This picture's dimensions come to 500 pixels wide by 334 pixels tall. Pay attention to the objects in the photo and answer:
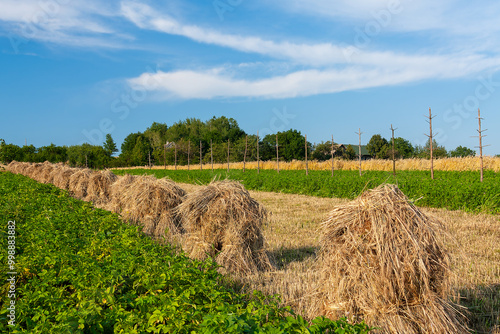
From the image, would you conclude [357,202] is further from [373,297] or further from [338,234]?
[373,297]

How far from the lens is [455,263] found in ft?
22.6

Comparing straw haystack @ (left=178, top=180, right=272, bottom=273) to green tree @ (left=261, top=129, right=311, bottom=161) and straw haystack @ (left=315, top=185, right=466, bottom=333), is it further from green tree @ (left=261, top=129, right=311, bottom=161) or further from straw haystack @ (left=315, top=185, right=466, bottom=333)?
green tree @ (left=261, top=129, right=311, bottom=161)

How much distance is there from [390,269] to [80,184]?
1805cm

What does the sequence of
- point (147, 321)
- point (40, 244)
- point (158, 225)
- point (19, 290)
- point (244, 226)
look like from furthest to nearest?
point (158, 225) → point (244, 226) → point (40, 244) → point (19, 290) → point (147, 321)

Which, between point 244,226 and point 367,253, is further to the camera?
point 244,226

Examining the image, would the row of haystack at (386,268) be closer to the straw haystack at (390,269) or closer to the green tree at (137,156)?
the straw haystack at (390,269)

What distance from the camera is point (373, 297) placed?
12.9 ft

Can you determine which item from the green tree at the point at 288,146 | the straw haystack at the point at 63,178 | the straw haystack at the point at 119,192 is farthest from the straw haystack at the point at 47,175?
the green tree at the point at 288,146

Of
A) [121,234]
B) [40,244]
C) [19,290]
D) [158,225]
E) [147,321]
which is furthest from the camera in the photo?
[158,225]

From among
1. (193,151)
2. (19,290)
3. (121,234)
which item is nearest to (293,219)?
(121,234)

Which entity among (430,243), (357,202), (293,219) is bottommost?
(293,219)

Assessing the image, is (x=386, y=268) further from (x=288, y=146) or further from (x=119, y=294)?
(x=288, y=146)

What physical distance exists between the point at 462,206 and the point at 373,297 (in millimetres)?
12478

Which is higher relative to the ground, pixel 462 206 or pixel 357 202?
pixel 357 202
